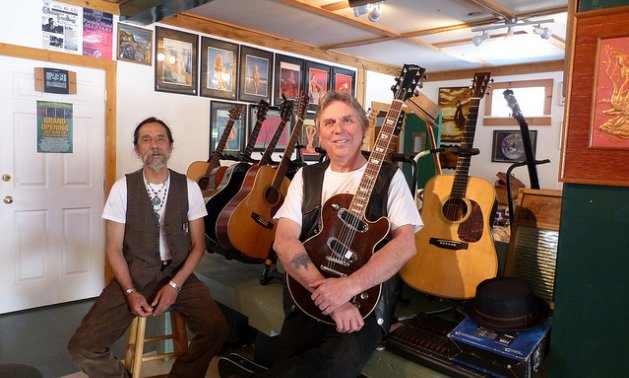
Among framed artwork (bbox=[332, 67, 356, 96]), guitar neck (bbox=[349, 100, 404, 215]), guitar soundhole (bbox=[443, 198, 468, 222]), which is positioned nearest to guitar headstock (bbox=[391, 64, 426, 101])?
guitar neck (bbox=[349, 100, 404, 215])

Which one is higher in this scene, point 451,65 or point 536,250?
point 451,65

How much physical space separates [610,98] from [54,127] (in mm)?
3803

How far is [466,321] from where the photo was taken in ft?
5.82

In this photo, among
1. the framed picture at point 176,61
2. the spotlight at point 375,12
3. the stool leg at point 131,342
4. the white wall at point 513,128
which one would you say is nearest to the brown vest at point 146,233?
the stool leg at point 131,342

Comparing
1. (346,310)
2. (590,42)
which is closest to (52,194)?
(346,310)

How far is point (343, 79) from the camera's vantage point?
6.25 metres

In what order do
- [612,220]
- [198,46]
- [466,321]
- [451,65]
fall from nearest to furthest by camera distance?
[612,220]
[466,321]
[198,46]
[451,65]

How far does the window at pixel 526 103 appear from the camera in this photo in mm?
6355

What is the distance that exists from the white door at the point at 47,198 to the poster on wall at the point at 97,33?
0.17 metres

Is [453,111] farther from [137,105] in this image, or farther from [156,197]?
[156,197]

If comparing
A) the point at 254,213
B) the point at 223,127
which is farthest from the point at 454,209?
the point at 223,127

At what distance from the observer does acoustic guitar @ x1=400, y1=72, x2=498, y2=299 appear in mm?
1975

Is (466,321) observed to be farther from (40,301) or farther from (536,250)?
(40,301)

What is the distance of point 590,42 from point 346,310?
3.86ft
